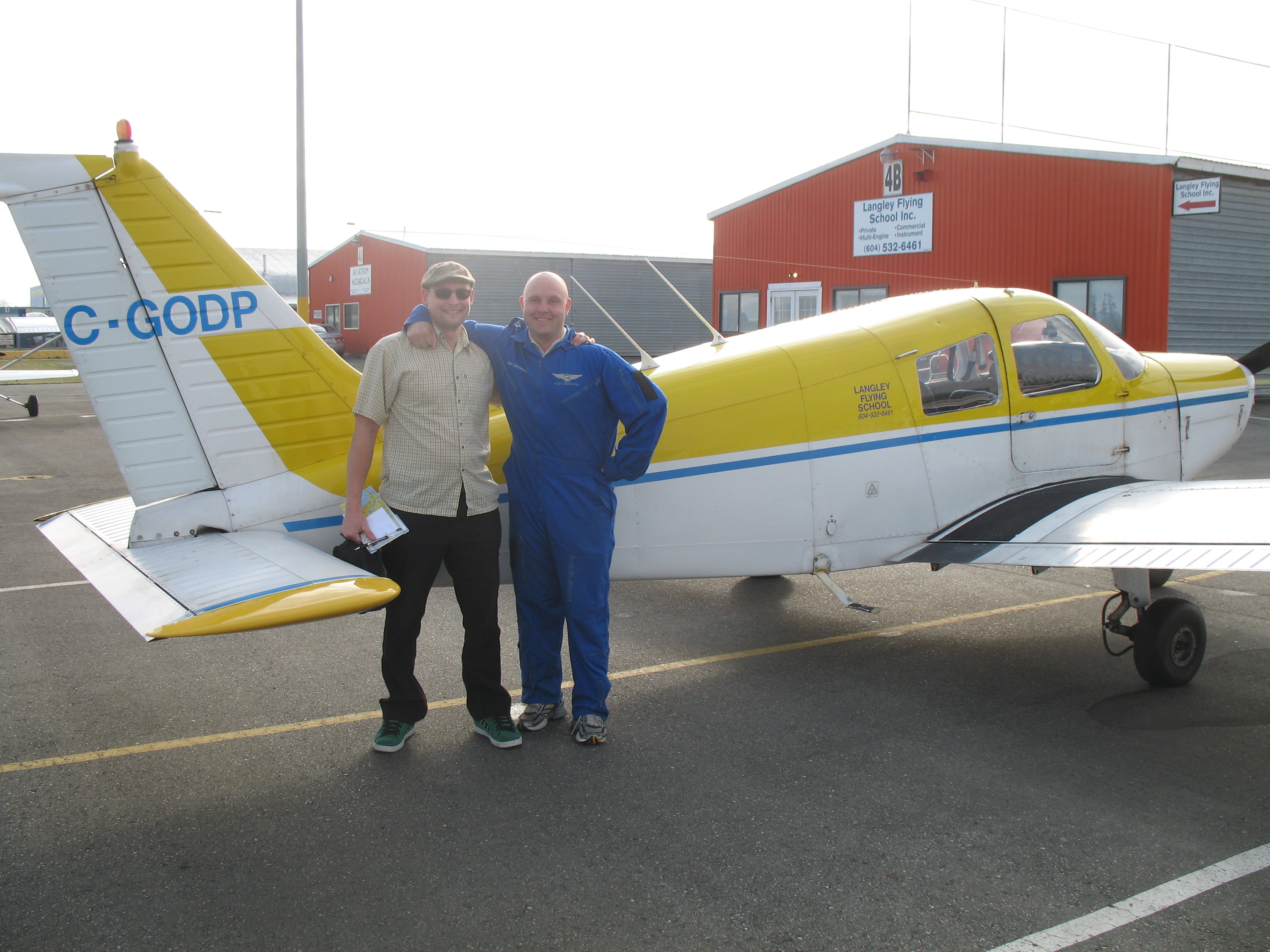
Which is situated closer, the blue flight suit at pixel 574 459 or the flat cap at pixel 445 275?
the flat cap at pixel 445 275

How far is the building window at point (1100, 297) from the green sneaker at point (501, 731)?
18135mm

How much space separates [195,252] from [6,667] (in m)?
2.90

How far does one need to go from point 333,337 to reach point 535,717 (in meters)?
43.1

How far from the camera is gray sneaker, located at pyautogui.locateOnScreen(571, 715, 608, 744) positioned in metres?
4.29

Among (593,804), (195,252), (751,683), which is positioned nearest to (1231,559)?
(751,683)

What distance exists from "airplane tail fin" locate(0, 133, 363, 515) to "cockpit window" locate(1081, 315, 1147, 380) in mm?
4628

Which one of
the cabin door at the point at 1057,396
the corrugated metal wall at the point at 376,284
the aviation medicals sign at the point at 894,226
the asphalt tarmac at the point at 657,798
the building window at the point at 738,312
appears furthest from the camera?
the corrugated metal wall at the point at 376,284

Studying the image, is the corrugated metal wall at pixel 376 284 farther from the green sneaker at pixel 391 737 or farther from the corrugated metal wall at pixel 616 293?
the green sneaker at pixel 391 737

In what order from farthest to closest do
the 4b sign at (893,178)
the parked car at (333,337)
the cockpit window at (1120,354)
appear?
the parked car at (333,337) → the 4b sign at (893,178) → the cockpit window at (1120,354)

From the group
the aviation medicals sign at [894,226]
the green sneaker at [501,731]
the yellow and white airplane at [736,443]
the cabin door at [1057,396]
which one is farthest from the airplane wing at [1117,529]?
the aviation medicals sign at [894,226]

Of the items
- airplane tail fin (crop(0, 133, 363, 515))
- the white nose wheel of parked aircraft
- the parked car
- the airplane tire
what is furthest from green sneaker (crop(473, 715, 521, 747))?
the parked car

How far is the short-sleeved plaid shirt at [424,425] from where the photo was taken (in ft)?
12.9

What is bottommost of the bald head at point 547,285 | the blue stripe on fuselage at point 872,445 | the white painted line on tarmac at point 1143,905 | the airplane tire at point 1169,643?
the white painted line on tarmac at point 1143,905

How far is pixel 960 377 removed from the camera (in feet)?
17.8
